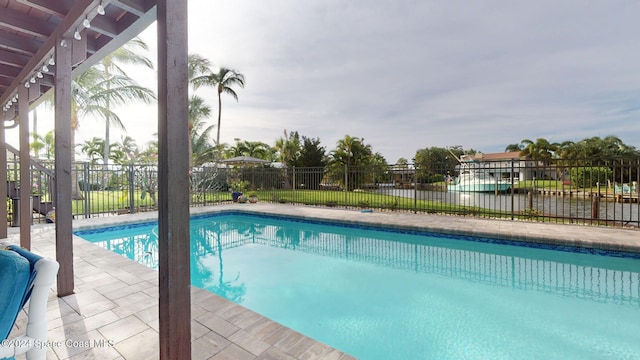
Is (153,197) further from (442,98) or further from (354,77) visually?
(442,98)

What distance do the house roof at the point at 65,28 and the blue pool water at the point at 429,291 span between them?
3208mm

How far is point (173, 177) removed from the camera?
58.2 inches

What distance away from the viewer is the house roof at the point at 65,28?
7.15ft

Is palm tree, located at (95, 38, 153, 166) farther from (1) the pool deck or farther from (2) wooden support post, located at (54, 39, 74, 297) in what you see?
(2) wooden support post, located at (54, 39, 74, 297)

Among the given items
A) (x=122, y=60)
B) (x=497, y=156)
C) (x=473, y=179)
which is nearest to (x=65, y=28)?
(x=122, y=60)

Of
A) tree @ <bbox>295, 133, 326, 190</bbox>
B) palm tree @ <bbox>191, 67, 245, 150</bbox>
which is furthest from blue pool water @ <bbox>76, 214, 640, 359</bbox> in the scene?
tree @ <bbox>295, 133, 326, 190</bbox>

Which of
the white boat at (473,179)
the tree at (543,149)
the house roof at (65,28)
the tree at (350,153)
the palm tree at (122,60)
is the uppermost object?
the palm tree at (122,60)

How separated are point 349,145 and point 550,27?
1558 cm

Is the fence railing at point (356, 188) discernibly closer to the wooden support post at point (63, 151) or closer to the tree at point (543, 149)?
the wooden support post at point (63, 151)

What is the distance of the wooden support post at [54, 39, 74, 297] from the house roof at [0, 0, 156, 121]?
120 mm

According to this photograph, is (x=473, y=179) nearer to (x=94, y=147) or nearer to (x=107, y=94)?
(x=107, y=94)

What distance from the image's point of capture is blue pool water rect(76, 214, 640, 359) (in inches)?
107

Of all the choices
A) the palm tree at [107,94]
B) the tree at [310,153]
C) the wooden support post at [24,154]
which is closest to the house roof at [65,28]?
the wooden support post at [24,154]

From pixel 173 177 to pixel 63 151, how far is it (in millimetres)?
2067
